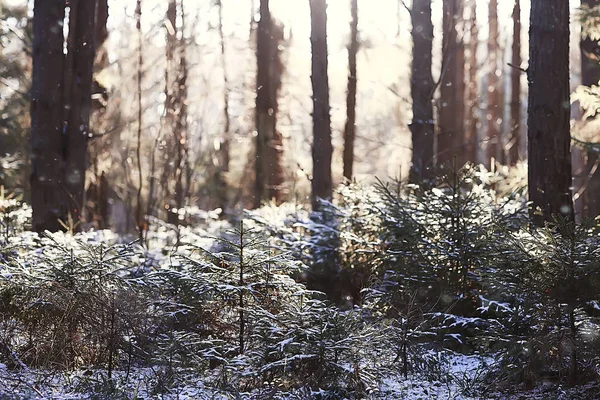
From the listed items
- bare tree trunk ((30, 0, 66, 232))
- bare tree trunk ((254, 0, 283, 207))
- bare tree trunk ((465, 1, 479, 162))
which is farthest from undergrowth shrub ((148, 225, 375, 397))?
bare tree trunk ((465, 1, 479, 162))

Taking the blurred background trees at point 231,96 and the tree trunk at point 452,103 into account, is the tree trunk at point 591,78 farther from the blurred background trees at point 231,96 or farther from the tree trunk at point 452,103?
the tree trunk at point 452,103

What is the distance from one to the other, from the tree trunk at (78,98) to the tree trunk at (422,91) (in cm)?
555

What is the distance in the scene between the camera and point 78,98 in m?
10.9

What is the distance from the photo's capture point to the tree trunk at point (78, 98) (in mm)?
10578

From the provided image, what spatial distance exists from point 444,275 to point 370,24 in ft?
47.6

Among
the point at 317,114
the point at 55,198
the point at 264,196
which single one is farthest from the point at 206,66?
the point at 55,198

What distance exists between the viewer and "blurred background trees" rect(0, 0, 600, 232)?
34.3 feet

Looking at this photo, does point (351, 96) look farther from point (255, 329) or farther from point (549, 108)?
point (255, 329)

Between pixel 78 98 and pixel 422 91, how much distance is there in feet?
19.3

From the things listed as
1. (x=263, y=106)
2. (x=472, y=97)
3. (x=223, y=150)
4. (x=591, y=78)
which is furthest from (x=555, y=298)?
(x=472, y=97)

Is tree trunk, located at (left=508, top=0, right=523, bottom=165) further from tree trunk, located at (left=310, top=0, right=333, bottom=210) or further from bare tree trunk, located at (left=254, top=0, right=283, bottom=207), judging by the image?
tree trunk, located at (left=310, top=0, right=333, bottom=210)

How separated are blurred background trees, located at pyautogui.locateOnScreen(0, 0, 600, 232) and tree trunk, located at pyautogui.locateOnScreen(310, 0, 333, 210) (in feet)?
0.09

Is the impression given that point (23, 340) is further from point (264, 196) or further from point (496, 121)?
point (496, 121)

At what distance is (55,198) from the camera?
10266mm
